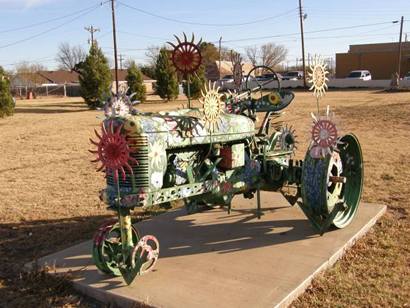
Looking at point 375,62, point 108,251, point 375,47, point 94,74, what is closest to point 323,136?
point 108,251

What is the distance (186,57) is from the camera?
4297 millimetres

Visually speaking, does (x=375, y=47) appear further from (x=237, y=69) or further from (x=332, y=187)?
(x=332, y=187)

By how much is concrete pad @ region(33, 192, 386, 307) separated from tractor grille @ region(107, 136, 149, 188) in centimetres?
79

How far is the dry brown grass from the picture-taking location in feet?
12.3

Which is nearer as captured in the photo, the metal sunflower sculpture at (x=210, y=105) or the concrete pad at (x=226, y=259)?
the concrete pad at (x=226, y=259)

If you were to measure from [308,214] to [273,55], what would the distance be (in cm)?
9234

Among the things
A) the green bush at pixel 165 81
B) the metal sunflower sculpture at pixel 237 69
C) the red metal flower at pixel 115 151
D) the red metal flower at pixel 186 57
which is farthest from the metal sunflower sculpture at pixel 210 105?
the green bush at pixel 165 81

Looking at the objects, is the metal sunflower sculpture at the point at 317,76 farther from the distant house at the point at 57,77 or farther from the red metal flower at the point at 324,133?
the distant house at the point at 57,77

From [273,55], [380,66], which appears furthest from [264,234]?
[273,55]

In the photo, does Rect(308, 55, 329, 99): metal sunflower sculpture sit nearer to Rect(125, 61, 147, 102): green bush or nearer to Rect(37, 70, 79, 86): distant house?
Rect(125, 61, 147, 102): green bush

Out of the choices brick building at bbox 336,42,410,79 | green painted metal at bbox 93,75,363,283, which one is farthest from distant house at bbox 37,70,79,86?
green painted metal at bbox 93,75,363,283

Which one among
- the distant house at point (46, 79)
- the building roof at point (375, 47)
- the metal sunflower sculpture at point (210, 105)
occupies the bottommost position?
the metal sunflower sculpture at point (210, 105)

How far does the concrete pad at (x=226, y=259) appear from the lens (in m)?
3.53

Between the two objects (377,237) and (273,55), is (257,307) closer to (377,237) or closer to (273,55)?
(377,237)
